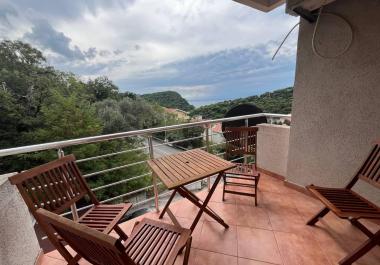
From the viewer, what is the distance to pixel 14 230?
1.42 meters

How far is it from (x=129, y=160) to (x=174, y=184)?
42.9ft

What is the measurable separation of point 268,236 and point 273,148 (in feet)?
5.40

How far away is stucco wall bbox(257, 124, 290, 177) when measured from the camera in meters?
3.12

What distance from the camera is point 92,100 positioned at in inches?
621

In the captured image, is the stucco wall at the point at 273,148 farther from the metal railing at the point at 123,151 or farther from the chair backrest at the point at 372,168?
the chair backrest at the point at 372,168

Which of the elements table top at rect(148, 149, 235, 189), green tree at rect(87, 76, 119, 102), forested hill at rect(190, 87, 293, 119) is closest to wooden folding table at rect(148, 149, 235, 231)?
table top at rect(148, 149, 235, 189)

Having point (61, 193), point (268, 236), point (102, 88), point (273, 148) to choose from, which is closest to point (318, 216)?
point (268, 236)

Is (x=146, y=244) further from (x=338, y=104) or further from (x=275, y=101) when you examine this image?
(x=275, y=101)

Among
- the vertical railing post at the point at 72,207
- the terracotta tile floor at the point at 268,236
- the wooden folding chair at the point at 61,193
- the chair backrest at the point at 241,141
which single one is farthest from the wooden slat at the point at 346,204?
the vertical railing post at the point at 72,207

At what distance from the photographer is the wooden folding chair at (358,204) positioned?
60.8 inches

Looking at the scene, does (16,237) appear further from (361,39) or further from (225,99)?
(225,99)

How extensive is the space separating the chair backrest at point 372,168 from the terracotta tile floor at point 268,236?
60cm

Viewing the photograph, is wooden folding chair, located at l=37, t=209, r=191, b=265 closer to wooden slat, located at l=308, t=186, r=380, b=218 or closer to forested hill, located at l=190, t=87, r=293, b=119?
wooden slat, located at l=308, t=186, r=380, b=218

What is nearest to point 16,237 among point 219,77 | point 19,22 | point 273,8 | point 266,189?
point 266,189
